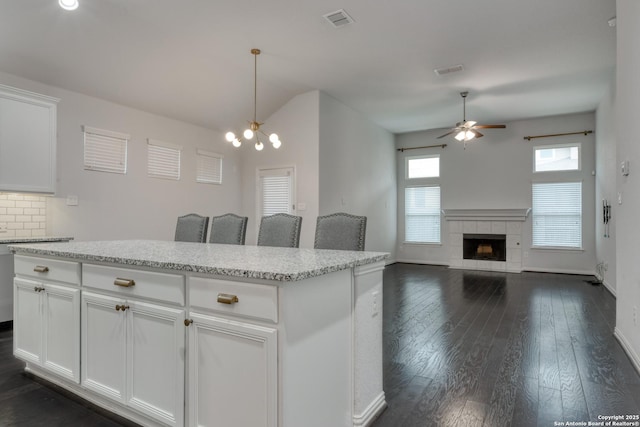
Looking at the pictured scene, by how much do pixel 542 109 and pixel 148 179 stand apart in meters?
7.04

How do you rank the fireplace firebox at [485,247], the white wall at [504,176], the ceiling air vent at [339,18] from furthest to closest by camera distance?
the fireplace firebox at [485,247] → the white wall at [504,176] → the ceiling air vent at [339,18]

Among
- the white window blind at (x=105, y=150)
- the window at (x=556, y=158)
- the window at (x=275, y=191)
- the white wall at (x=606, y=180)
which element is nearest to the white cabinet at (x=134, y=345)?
the white window blind at (x=105, y=150)

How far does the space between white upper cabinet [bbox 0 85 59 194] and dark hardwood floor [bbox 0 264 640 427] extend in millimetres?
1535

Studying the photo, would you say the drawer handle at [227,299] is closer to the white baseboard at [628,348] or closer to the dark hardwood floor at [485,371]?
the dark hardwood floor at [485,371]

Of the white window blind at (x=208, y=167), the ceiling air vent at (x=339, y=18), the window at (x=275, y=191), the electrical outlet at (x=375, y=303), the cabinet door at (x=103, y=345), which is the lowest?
the cabinet door at (x=103, y=345)

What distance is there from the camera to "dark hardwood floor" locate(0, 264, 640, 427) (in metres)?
2.04

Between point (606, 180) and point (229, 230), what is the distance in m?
5.82

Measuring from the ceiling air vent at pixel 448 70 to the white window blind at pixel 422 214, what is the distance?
3.72m

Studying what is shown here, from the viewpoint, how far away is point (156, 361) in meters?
1.78

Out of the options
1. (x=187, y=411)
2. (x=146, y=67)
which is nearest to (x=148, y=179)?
(x=146, y=67)

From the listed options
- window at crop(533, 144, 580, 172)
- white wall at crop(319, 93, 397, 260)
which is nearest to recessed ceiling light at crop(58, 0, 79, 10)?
white wall at crop(319, 93, 397, 260)

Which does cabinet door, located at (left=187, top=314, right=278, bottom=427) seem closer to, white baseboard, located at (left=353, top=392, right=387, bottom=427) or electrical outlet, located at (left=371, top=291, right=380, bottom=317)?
white baseboard, located at (left=353, top=392, right=387, bottom=427)

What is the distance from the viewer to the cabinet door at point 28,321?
7.89 ft

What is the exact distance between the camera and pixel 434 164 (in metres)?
8.52
